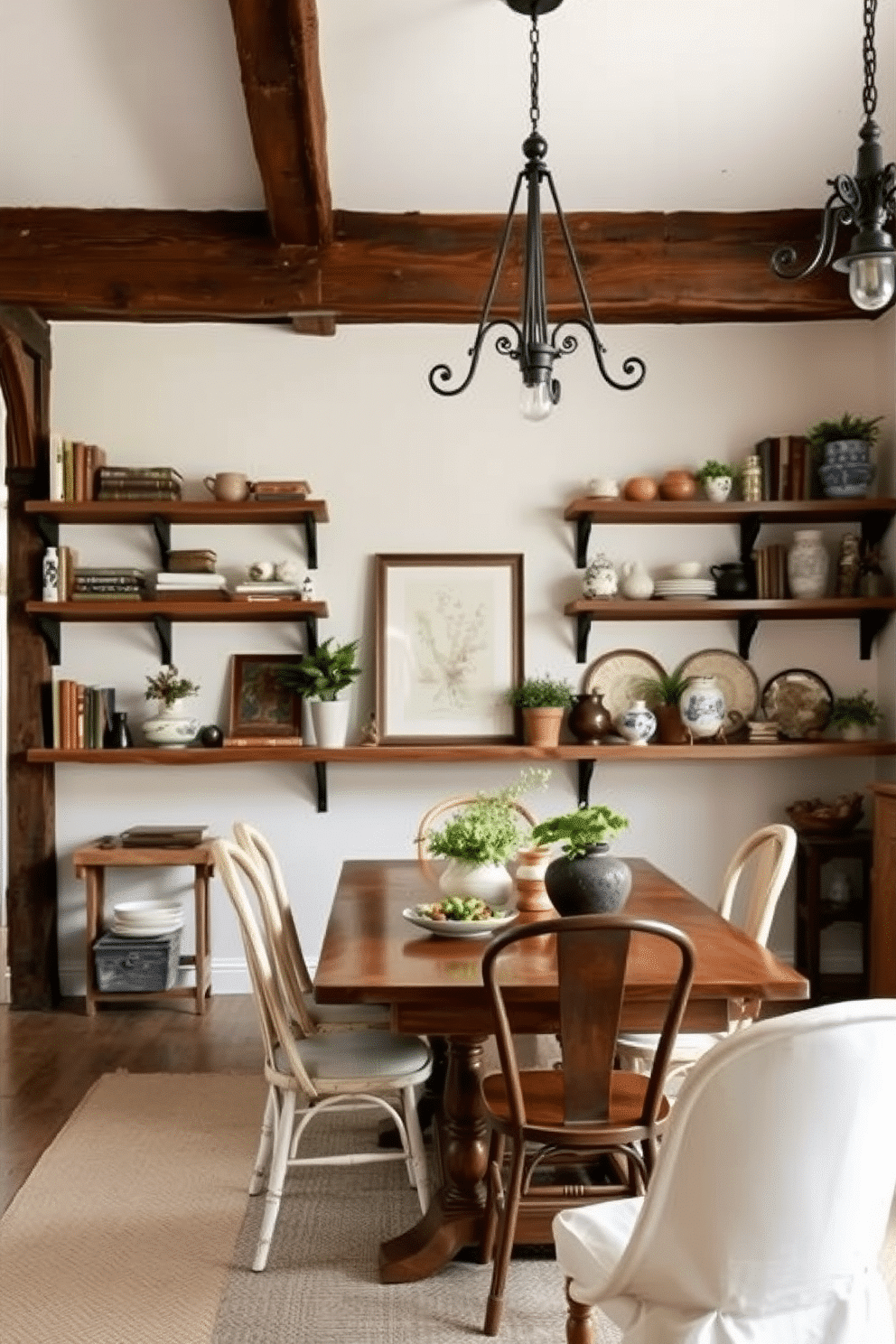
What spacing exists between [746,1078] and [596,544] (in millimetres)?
3734

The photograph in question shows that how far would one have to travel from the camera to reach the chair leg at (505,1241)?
240cm

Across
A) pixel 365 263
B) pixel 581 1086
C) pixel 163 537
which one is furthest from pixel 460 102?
pixel 581 1086

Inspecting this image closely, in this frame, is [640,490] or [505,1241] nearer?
[505,1241]

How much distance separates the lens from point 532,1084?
2658 millimetres

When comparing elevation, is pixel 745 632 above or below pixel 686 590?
below

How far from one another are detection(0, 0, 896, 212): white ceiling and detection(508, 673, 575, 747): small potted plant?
5.75 feet

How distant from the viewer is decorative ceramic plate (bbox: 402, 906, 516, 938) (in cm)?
283

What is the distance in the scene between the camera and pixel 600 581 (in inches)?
196

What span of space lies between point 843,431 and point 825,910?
1817 mm

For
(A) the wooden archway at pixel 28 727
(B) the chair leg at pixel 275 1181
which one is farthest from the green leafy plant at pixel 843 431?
(B) the chair leg at pixel 275 1181

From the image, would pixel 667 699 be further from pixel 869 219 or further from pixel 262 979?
pixel 869 219

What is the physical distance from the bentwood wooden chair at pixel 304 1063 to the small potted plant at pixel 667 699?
2.25 meters

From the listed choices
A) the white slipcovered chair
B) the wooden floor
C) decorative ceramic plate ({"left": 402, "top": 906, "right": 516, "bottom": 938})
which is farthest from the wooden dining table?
the wooden floor

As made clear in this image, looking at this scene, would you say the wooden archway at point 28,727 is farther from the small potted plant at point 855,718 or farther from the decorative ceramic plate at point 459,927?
the small potted plant at point 855,718
